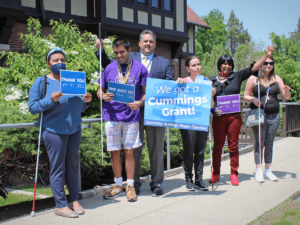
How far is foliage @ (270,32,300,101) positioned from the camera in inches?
606

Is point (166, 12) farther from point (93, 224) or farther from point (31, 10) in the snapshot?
point (93, 224)

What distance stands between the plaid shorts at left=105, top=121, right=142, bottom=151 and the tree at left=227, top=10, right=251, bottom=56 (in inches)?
3505

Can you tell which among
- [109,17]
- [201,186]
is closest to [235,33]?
[109,17]

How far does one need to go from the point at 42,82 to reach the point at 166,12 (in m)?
14.2

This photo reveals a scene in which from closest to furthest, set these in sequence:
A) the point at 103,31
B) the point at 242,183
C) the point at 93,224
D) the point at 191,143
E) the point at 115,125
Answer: the point at 93,224 → the point at 115,125 → the point at 191,143 → the point at 242,183 → the point at 103,31

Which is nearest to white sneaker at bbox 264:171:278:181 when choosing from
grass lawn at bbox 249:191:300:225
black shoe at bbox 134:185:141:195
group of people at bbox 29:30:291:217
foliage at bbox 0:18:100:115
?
group of people at bbox 29:30:291:217

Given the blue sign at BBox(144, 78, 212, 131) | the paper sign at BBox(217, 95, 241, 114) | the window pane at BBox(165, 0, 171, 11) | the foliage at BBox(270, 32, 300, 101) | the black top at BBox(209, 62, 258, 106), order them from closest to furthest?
the blue sign at BBox(144, 78, 212, 131), the paper sign at BBox(217, 95, 241, 114), the black top at BBox(209, 62, 258, 106), the foliage at BBox(270, 32, 300, 101), the window pane at BBox(165, 0, 171, 11)

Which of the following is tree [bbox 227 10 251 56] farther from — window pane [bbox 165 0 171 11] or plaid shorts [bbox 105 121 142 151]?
plaid shorts [bbox 105 121 142 151]

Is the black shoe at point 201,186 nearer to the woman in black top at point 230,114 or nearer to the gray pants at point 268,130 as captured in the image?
the woman in black top at point 230,114

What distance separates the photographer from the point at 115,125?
4.48 m

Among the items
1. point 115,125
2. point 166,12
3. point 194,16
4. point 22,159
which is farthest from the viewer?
point 194,16

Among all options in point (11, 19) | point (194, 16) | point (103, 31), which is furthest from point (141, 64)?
point (194, 16)

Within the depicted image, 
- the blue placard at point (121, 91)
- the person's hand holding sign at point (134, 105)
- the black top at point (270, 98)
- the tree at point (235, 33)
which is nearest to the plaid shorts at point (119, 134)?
the person's hand holding sign at point (134, 105)

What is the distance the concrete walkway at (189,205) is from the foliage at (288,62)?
10.6m
